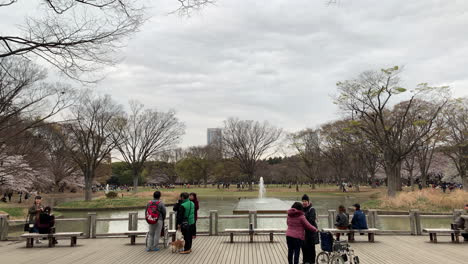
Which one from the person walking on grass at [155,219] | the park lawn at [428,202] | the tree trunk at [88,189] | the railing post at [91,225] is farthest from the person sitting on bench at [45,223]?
the tree trunk at [88,189]

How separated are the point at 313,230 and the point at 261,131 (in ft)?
156

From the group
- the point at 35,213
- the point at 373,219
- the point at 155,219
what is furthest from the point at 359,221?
the point at 35,213

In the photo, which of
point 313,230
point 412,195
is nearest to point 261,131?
point 412,195

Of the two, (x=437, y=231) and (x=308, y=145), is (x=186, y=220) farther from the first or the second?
(x=308, y=145)

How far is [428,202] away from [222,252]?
65.6ft

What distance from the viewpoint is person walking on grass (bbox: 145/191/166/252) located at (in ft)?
30.8

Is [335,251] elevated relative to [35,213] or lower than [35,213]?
lower

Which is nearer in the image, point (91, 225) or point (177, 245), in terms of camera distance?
point (177, 245)

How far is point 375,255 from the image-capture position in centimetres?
876

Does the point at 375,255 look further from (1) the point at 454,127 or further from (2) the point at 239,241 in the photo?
(1) the point at 454,127

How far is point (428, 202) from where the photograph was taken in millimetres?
22703

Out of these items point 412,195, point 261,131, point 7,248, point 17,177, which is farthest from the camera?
point 261,131

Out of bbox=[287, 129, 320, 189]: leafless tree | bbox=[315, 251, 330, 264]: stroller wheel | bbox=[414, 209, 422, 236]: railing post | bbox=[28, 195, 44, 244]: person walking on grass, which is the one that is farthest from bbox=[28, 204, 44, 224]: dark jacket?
bbox=[287, 129, 320, 189]: leafless tree

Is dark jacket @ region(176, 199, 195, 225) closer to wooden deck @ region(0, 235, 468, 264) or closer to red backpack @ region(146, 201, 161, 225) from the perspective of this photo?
red backpack @ region(146, 201, 161, 225)
